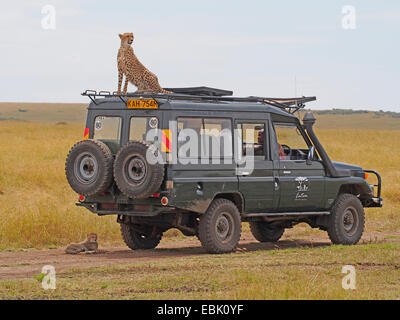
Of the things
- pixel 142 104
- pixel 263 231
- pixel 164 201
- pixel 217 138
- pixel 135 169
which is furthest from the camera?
pixel 263 231

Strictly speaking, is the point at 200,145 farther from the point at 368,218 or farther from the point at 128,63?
the point at 368,218

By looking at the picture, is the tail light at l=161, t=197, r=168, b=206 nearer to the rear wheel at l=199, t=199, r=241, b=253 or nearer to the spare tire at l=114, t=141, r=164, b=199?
the spare tire at l=114, t=141, r=164, b=199

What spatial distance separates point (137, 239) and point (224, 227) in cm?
164

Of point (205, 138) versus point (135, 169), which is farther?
point (205, 138)

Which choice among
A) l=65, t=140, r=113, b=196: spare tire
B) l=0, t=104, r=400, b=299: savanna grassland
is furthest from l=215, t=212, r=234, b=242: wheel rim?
l=65, t=140, r=113, b=196: spare tire

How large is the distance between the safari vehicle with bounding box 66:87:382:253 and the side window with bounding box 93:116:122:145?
0.01m

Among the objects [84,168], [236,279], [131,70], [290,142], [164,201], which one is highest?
[131,70]

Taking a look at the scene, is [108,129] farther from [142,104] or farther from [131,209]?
[131,209]

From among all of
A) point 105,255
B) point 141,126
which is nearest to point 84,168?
point 141,126

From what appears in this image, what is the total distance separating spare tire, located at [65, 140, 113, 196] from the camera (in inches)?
470

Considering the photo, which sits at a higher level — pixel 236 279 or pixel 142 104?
pixel 142 104

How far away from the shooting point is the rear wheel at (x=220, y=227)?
Result: 39.9 ft

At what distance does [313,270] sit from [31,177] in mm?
12195

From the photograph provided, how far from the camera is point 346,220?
46.4 feet
